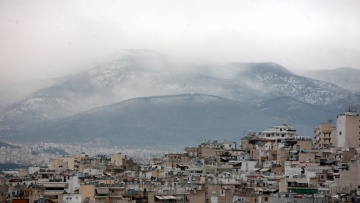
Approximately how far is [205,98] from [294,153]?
110 m

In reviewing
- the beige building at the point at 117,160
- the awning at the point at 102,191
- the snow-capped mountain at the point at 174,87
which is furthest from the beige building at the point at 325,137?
the snow-capped mountain at the point at 174,87

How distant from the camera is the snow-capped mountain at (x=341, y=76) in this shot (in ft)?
521

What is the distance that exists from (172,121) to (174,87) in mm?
20162

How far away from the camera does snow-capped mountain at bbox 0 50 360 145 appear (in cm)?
15988

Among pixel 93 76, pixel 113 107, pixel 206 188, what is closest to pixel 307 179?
pixel 206 188

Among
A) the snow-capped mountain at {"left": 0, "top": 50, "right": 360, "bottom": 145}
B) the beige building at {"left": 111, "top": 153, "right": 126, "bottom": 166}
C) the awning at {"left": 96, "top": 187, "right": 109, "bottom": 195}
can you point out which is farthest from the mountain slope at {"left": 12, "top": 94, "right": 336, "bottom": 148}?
the awning at {"left": 96, "top": 187, "right": 109, "bottom": 195}

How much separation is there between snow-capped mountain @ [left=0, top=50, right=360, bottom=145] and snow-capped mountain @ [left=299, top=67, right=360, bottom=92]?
2.02m

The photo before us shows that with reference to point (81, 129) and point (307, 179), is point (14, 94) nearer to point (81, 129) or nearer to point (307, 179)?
point (81, 129)

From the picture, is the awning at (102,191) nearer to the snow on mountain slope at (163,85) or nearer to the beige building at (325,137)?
the beige building at (325,137)

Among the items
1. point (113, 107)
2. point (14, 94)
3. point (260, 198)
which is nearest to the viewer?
point (260, 198)

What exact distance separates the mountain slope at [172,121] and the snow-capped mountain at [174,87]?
6.94 ft

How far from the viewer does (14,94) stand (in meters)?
121

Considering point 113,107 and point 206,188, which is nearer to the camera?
point 206,188

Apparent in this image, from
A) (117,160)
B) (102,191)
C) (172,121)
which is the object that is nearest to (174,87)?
Result: (172,121)
